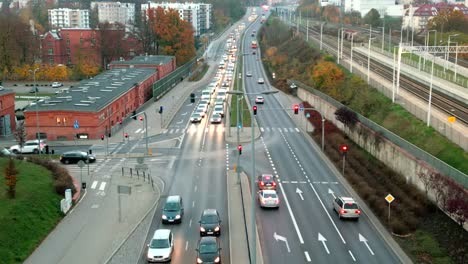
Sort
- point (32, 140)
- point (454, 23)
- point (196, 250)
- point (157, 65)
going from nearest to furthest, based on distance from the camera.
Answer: point (196, 250), point (32, 140), point (157, 65), point (454, 23)

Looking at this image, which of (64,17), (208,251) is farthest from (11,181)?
(64,17)

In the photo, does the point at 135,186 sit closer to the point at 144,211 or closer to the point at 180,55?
the point at 144,211

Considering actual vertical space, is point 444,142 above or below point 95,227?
above

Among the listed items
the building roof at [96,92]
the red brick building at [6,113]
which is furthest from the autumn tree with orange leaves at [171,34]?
the red brick building at [6,113]

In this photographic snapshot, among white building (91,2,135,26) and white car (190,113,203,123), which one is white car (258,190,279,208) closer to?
white car (190,113,203,123)

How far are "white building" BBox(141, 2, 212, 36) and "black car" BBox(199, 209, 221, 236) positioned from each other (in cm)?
13153

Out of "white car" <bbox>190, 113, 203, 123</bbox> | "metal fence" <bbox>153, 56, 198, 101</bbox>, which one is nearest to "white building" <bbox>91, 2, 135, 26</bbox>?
"metal fence" <bbox>153, 56, 198, 101</bbox>

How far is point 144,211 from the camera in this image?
30375 millimetres

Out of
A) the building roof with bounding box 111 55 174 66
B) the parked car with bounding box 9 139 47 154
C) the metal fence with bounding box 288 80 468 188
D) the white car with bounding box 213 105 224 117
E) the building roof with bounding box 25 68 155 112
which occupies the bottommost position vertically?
the parked car with bounding box 9 139 47 154

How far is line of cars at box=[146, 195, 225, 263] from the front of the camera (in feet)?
75.0

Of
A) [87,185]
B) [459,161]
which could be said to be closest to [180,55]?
[87,185]

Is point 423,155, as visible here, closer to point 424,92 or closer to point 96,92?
point 424,92

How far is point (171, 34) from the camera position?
101 meters

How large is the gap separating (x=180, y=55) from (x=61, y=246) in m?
78.8
